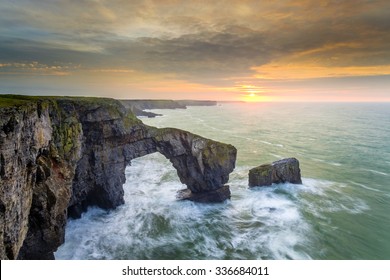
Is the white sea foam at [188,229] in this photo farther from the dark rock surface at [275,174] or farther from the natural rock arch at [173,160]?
the dark rock surface at [275,174]

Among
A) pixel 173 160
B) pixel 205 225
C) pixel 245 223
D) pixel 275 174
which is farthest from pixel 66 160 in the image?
pixel 275 174

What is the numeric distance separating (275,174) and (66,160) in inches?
1401

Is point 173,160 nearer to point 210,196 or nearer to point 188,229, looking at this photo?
point 210,196

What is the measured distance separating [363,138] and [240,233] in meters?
96.2

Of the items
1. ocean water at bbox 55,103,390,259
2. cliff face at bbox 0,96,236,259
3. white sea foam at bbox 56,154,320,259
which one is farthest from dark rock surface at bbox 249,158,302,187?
cliff face at bbox 0,96,236,259

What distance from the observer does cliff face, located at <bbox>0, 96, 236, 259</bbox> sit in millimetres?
15328

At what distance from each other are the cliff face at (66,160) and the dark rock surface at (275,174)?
932 centimetres

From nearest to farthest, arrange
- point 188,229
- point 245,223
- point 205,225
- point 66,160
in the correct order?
1. point 66,160
2. point 188,229
3. point 205,225
4. point 245,223

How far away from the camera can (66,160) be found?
1041 inches

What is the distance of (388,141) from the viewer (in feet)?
326

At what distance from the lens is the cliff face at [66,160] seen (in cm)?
1533

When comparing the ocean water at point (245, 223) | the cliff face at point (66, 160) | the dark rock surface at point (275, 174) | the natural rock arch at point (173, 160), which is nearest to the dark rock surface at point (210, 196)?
the natural rock arch at point (173, 160)

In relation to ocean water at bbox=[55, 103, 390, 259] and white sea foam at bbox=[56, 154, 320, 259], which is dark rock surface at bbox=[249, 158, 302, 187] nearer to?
ocean water at bbox=[55, 103, 390, 259]

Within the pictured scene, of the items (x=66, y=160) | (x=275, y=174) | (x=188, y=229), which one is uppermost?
(x=66, y=160)
